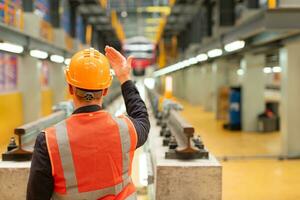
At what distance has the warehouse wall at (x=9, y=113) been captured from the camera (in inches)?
411

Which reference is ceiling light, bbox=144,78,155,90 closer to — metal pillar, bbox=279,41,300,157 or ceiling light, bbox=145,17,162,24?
metal pillar, bbox=279,41,300,157

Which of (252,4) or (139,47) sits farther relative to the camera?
(139,47)

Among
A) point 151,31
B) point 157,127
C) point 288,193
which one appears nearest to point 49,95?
point 157,127

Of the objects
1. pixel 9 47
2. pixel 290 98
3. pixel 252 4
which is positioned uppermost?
pixel 252 4

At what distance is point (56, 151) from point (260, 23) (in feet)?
20.4

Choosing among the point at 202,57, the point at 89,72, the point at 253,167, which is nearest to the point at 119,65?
the point at 89,72

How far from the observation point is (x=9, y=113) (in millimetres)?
10961

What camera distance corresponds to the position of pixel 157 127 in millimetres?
7414

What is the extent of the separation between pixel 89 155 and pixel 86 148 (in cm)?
3

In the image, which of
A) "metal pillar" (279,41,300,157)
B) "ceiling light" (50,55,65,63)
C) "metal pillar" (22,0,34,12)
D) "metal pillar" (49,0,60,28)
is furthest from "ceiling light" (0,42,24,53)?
"metal pillar" (49,0,60,28)

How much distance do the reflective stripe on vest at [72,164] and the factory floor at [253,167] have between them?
434 cm

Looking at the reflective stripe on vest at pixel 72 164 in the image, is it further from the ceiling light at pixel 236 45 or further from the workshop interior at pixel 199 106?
the ceiling light at pixel 236 45

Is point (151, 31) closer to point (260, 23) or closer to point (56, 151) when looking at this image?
→ point (260, 23)

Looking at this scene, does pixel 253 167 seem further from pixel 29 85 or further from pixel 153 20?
pixel 153 20
